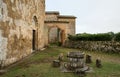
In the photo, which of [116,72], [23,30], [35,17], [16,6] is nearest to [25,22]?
[23,30]

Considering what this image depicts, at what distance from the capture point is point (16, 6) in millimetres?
14352

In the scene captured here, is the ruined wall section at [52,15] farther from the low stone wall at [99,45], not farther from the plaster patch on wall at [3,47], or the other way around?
the plaster patch on wall at [3,47]

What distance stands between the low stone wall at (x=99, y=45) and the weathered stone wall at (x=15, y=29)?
7338 mm

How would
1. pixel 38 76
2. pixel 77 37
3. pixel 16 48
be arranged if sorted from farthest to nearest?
pixel 77 37 → pixel 16 48 → pixel 38 76

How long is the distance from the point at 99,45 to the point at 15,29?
1064cm

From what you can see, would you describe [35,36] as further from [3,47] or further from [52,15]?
[52,15]

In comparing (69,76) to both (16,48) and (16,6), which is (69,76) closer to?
(16,48)

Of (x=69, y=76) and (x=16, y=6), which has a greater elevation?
(x=16, y=6)

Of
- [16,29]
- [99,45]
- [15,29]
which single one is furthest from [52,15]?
[15,29]

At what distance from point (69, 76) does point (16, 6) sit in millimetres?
6358

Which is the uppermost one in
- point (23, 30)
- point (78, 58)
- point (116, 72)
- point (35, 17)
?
point (35, 17)

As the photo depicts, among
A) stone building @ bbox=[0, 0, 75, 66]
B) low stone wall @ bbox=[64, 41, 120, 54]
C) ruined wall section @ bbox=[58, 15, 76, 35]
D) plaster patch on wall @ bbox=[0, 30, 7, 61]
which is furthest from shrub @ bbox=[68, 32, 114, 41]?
plaster patch on wall @ bbox=[0, 30, 7, 61]

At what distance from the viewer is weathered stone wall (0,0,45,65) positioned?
40.0 ft

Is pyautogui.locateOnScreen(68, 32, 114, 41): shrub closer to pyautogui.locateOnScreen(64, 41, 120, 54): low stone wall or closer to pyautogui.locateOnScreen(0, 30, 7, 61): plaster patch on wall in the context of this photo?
pyautogui.locateOnScreen(64, 41, 120, 54): low stone wall
